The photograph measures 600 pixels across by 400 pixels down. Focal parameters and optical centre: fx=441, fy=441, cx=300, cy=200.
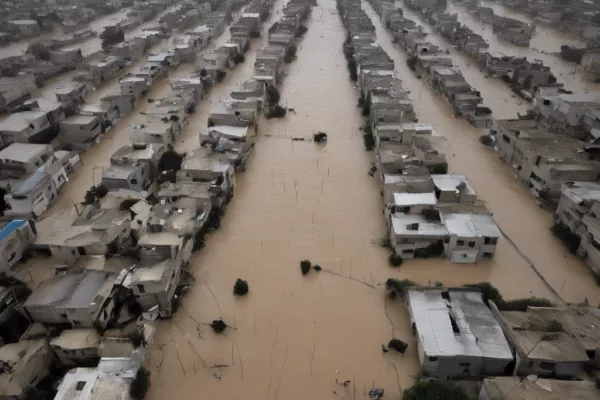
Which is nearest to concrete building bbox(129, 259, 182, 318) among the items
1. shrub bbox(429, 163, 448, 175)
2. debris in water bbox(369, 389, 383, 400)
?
debris in water bbox(369, 389, 383, 400)

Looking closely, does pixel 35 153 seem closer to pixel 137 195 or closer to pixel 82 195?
pixel 82 195

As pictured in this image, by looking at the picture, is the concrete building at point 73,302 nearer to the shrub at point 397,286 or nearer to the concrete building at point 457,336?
the shrub at point 397,286

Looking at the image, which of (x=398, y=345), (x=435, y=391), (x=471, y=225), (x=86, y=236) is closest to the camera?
(x=435, y=391)

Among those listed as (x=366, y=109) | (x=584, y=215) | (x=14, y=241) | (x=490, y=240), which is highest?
(x=584, y=215)

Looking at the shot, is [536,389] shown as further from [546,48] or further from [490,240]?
[546,48]

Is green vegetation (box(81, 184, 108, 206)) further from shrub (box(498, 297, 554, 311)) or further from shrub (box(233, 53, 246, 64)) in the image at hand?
shrub (box(233, 53, 246, 64))

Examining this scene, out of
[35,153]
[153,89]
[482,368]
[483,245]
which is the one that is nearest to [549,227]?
[483,245]

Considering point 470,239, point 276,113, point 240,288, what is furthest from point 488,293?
point 276,113

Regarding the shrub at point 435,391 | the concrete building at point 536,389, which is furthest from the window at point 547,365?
the shrub at point 435,391
